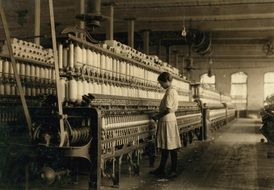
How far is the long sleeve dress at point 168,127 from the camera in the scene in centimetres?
634

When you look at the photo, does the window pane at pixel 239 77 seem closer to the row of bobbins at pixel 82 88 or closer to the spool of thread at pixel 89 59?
the row of bobbins at pixel 82 88

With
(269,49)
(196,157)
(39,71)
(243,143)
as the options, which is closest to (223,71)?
(269,49)

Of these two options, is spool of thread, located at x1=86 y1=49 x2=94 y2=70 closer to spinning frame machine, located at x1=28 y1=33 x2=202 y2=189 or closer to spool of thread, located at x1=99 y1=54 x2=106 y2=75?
spinning frame machine, located at x1=28 y1=33 x2=202 y2=189

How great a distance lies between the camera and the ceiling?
1318cm

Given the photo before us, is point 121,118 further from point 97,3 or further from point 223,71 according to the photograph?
A: point 223,71

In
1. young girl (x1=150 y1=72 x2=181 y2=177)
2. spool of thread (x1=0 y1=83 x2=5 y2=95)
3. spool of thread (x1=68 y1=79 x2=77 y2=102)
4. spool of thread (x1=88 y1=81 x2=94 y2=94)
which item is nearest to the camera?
spool of thread (x1=68 y1=79 x2=77 y2=102)

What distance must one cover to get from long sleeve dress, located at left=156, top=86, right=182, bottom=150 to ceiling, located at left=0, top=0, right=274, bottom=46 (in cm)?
590

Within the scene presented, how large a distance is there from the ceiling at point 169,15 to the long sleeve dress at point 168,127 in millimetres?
5899

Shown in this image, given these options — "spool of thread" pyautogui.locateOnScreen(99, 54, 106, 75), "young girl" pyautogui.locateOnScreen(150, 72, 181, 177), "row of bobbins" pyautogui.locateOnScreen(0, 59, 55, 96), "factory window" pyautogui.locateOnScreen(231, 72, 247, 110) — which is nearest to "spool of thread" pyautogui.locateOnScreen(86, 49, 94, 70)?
"spool of thread" pyautogui.locateOnScreen(99, 54, 106, 75)

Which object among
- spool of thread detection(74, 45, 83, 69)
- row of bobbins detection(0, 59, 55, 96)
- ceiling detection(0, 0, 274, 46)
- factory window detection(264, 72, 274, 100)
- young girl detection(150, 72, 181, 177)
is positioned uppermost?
ceiling detection(0, 0, 274, 46)

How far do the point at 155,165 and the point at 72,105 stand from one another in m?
3.06

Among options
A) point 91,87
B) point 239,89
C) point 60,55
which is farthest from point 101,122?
point 239,89

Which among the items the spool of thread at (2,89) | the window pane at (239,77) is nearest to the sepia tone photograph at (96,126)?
the spool of thread at (2,89)

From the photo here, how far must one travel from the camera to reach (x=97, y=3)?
8.18m
